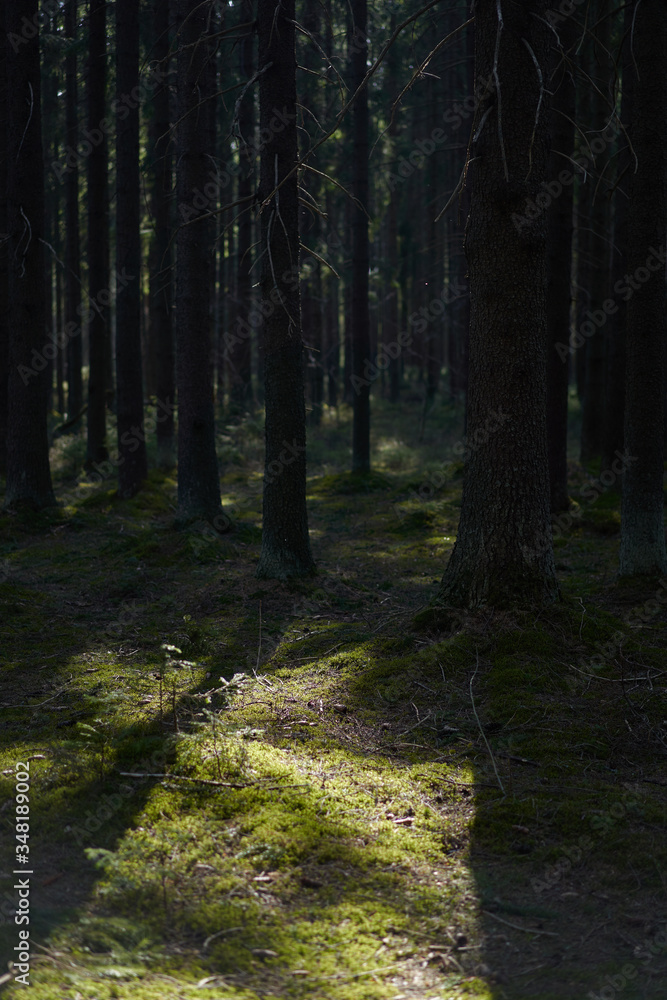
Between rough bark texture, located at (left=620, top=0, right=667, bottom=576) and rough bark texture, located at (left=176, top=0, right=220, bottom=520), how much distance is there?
562 cm

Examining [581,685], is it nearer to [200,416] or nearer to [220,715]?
[220,715]

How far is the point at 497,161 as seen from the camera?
6.21 meters

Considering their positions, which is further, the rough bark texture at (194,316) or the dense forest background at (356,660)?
the rough bark texture at (194,316)

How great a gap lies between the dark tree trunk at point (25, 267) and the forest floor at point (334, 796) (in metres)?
4.35

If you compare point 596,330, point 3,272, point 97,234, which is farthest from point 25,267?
point 596,330

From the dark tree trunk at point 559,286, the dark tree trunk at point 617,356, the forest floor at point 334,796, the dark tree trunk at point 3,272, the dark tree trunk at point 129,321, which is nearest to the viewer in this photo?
the forest floor at point 334,796

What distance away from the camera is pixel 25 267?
12.3 metres

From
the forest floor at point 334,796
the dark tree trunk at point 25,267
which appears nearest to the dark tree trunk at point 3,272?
the dark tree trunk at point 25,267

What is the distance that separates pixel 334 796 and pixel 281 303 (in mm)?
5437

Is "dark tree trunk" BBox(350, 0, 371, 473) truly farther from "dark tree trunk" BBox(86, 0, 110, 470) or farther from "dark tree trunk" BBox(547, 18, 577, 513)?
"dark tree trunk" BBox(547, 18, 577, 513)

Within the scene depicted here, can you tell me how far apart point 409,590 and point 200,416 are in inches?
159

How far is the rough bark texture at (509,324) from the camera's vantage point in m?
6.21
